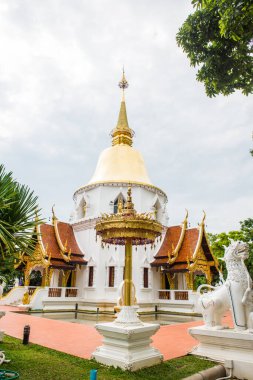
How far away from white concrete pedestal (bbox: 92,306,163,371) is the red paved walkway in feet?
2.05

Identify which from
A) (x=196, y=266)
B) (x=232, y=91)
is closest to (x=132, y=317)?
(x=232, y=91)

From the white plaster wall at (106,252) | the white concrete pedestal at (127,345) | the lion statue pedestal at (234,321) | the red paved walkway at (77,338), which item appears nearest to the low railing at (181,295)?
the white plaster wall at (106,252)

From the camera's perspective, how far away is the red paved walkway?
6.74 meters

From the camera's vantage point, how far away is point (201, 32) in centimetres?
802

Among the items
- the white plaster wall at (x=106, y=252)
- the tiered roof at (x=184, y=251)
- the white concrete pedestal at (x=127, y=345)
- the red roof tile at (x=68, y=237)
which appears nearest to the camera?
the white concrete pedestal at (x=127, y=345)

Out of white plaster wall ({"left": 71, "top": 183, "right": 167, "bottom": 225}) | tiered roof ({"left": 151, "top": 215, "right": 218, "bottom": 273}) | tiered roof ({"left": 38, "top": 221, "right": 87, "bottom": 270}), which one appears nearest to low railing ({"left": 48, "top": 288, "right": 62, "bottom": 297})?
tiered roof ({"left": 38, "top": 221, "right": 87, "bottom": 270})

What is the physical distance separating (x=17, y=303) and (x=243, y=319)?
14.1 metres

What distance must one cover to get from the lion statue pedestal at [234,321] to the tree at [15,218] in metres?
3.74

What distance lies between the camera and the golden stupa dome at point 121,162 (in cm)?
2006

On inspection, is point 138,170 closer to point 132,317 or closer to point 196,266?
point 196,266

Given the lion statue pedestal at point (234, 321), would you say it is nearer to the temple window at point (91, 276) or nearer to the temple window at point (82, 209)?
the temple window at point (91, 276)

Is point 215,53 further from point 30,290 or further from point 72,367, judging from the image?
point 30,290

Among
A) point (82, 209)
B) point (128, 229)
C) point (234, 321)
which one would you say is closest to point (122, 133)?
point (82, 209)

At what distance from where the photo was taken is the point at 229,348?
5.52 meters
